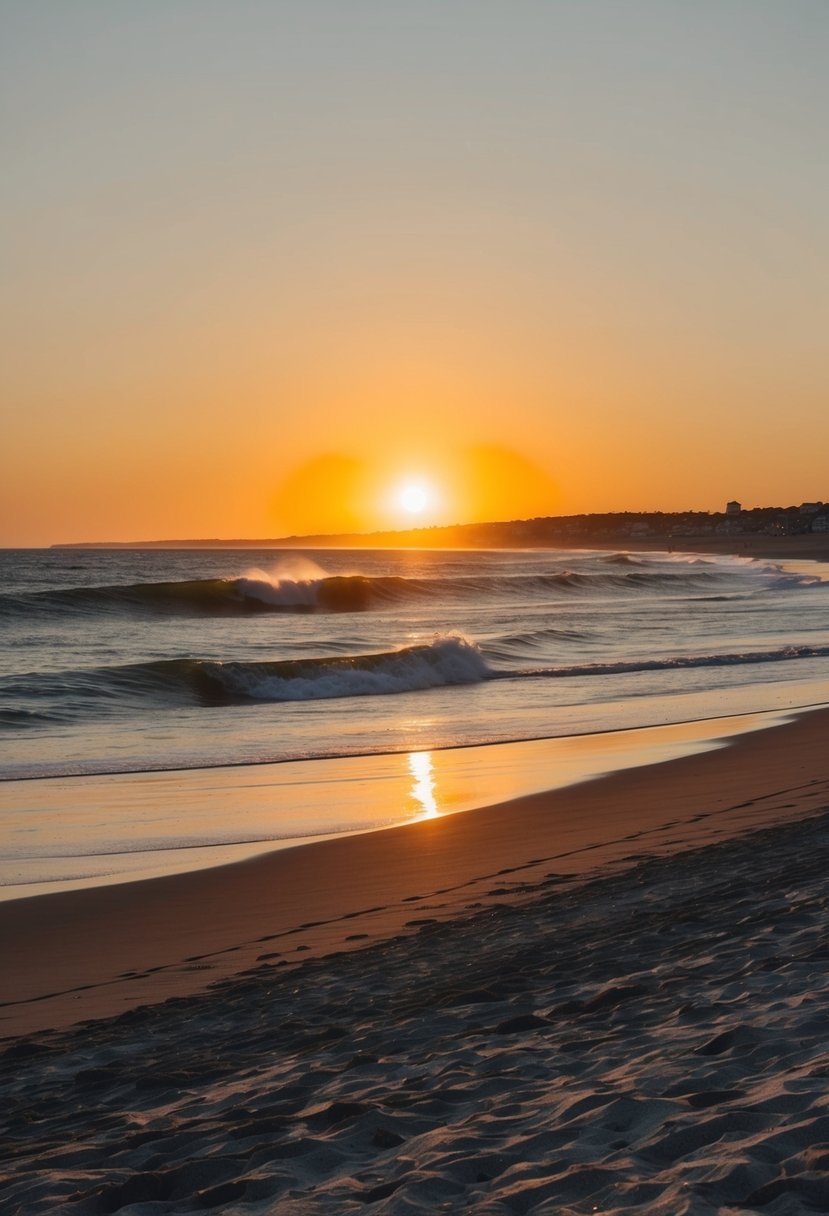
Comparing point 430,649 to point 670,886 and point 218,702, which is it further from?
point 670,886

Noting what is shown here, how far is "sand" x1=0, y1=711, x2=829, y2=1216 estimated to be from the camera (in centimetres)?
346

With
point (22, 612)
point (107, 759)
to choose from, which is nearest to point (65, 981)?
point (107, 759)

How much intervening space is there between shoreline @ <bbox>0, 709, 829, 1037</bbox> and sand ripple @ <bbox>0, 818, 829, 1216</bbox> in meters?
0.54

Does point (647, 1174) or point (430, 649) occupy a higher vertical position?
point (430, 649)

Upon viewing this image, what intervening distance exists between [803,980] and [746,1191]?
1.85m

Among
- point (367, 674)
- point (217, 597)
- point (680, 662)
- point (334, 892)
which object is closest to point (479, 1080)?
point (334, 892)

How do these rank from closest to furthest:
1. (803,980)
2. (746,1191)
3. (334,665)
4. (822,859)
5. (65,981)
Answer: (746,1191) < (803,980) < (65,981) < (822,859) < (334,665)

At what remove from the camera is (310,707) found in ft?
68.4

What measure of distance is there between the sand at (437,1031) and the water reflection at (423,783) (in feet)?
5.44

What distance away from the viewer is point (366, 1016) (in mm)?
5391

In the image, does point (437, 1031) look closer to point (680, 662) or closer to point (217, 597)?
point (680, 662)

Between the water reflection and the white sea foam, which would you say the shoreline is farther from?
the white sea foam

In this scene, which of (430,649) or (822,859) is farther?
(430,649)

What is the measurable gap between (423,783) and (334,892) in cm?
444
